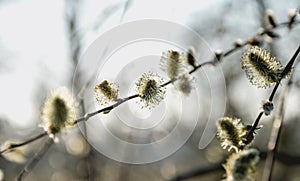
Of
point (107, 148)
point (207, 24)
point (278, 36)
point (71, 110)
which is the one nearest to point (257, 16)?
point (207, 24)

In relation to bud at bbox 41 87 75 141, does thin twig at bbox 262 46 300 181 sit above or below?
below

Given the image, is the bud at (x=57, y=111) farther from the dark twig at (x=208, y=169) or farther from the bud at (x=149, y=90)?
the dark twig at (x=208, y=169)

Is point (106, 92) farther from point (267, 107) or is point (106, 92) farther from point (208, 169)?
point (208, 169)

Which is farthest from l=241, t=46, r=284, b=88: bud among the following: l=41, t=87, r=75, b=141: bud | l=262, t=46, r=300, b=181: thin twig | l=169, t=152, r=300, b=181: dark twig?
l=169, t=152, r=300, b=181: dark twig

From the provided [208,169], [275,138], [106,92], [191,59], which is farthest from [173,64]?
[208,169]

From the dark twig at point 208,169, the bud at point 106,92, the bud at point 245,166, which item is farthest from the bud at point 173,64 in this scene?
the dark twig at point 208,169

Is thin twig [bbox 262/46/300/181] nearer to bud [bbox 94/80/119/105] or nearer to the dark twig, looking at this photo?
bud [bbox 94/80/119/105]
